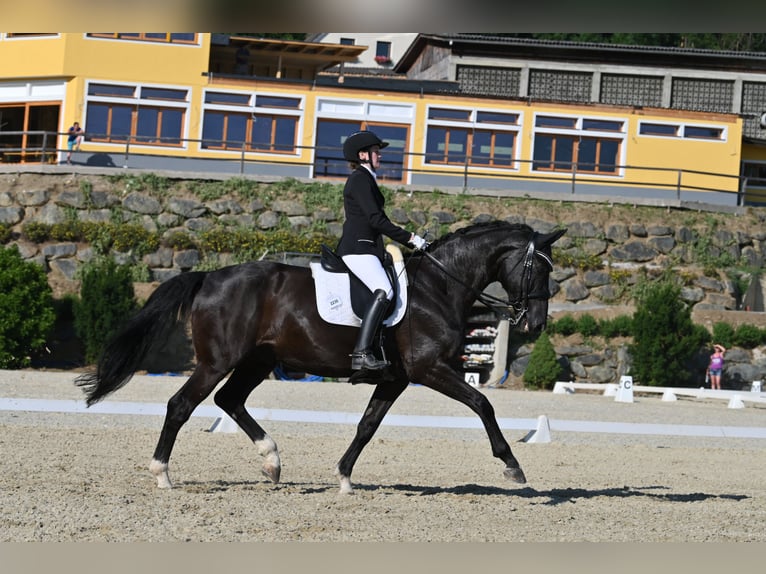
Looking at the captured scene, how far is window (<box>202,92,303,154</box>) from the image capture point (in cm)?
3036

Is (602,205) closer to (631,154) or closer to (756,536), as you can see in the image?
(631,154)

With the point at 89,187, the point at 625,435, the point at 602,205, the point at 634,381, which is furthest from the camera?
the point at 602,205

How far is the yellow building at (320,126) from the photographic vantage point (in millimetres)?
29781

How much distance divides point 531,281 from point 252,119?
24.0 metres

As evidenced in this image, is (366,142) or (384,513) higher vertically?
(366,142)

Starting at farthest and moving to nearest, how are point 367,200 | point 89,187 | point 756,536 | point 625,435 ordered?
point 89,187 < point 625,435 < point 367,200 < point 756,536

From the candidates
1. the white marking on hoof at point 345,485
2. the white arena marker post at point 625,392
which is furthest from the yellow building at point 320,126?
the white marking on hoof at point 345,485

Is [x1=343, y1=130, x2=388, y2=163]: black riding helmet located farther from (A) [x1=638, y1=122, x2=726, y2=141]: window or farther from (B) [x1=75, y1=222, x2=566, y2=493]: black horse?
(A) [x1=638, y1=122, x2=726, y2=141]: window

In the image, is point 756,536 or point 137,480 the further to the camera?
point 137,480

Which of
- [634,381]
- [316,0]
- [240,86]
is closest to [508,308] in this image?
[316,0]

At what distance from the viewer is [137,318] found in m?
7.71

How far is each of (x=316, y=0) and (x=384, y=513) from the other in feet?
16.8

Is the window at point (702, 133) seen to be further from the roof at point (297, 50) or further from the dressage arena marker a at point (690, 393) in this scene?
the dressage arena marker a at point (690, 393)

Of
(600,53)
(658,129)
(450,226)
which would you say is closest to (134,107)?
(450,226)
